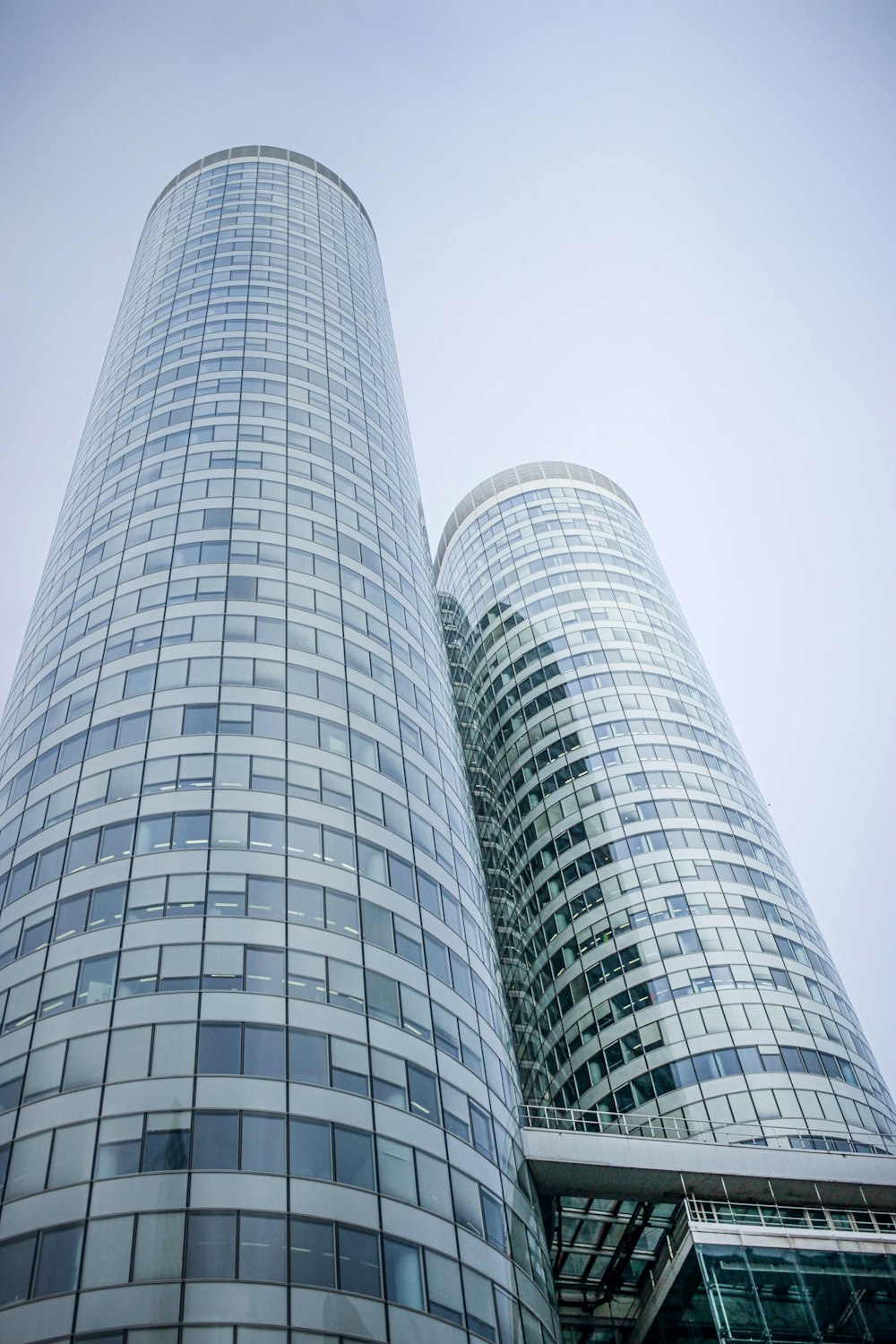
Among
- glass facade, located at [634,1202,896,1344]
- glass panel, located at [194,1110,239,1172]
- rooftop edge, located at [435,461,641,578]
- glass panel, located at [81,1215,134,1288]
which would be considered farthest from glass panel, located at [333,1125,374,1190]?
rooftop edge, located at [435,461,641,578]

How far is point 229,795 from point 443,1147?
47.6 ft

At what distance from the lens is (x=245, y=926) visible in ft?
120

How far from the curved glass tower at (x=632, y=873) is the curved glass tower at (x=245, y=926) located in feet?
67.9

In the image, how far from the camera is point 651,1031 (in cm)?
6384

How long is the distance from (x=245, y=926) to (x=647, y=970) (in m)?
37.2

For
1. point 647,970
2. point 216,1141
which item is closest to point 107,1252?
point 216,1141

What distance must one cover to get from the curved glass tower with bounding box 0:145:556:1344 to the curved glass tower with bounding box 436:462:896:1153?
20.7m

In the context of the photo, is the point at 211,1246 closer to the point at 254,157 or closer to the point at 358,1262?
the point at 358,1262

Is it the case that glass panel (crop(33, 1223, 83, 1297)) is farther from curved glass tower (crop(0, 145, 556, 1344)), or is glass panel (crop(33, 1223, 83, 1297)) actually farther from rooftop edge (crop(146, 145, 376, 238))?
rooftop edge (crop(146, 145, 376, 238))

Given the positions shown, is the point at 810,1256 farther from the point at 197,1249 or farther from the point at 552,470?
the point at 552,470

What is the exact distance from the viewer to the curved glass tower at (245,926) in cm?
2900

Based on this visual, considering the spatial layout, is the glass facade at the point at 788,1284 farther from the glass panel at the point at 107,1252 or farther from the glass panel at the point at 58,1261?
the glass panel at the point at 58,1261

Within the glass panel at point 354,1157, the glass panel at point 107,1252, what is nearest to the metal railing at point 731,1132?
the glass panel at point 354,1157

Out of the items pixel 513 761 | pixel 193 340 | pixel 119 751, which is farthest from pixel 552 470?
pixel 119 751
